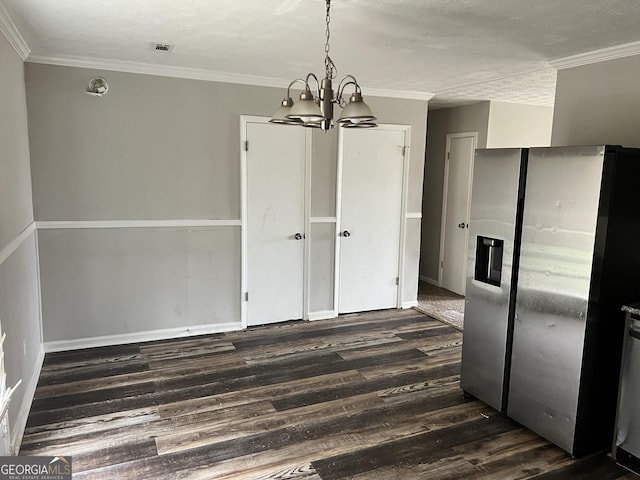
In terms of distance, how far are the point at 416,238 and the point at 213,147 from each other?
2.50 metres

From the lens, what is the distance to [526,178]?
275cm

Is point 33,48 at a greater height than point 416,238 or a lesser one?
greater

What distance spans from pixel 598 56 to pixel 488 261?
1.64 m

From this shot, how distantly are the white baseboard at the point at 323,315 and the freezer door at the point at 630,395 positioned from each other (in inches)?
113

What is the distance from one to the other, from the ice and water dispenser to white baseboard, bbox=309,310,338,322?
2.15 m

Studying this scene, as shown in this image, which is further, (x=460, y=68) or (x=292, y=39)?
(x=460, y=68)

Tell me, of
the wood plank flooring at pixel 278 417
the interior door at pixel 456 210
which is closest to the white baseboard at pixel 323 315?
the wood plank flooring at pixel 278 417

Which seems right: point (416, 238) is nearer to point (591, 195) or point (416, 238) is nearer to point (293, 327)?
point (293, 327)

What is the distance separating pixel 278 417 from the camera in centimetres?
298

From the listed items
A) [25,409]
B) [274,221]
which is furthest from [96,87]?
[25,409]

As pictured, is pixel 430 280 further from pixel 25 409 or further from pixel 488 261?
pixel 25 409

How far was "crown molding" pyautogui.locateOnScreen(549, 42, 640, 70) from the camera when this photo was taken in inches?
118

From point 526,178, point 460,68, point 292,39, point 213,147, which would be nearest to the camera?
point 526,178

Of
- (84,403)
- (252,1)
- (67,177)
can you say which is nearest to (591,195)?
(252,1)
